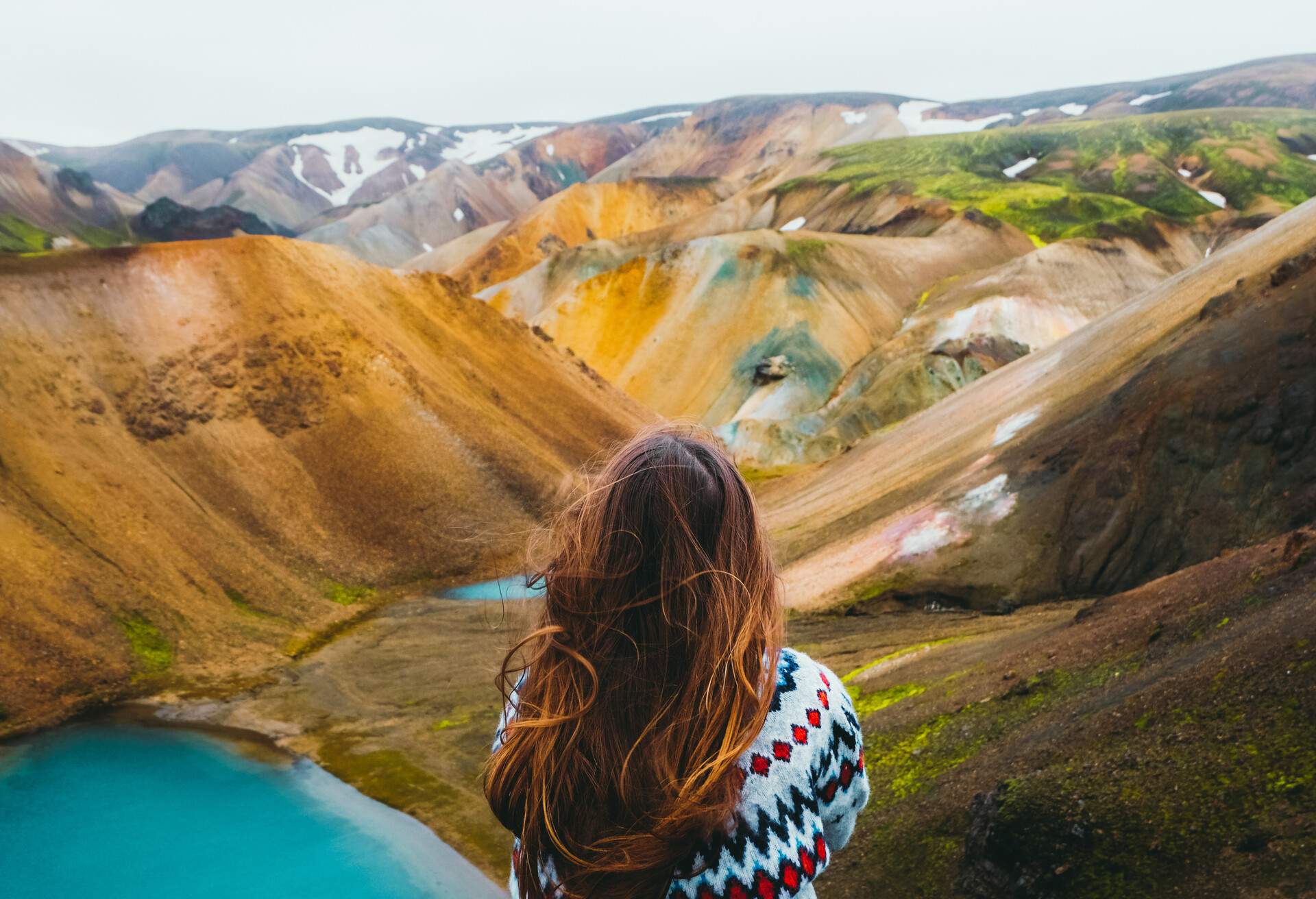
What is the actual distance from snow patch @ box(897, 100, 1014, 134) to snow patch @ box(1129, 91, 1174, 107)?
60.2 feet

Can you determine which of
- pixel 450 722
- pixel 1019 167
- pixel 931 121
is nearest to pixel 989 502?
pixel 450 722

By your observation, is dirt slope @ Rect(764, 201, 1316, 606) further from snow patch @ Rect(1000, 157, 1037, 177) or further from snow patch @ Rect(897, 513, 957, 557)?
snow patch @ Rect(1000, 157, 1037, 177)

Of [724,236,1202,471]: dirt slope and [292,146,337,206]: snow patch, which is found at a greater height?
[292,146,337,206]: snow patch

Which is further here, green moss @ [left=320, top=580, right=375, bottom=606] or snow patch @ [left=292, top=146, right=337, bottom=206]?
snow patch @ [left=292, top=146, right=337, bottom=206]

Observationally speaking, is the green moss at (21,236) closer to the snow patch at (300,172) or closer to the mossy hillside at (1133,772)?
the mossy hillside at (1133,772)

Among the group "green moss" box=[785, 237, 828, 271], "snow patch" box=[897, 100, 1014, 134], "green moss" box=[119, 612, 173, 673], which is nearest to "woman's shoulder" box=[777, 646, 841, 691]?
"green moss" box=[119, 612, 173, 673]

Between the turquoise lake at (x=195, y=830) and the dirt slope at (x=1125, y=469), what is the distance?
371 inches

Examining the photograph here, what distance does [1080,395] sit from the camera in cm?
2123

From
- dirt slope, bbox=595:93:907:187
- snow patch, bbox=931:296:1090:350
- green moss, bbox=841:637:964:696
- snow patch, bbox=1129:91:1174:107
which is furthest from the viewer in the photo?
dirt slope, bbox=595:93:907:187

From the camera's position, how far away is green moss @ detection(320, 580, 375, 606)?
26172 millimetres

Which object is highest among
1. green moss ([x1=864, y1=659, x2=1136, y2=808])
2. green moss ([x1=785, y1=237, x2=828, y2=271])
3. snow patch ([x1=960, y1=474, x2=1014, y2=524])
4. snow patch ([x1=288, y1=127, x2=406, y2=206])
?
snow patch ([x1=288, y1=127, x2=406, y2=206])

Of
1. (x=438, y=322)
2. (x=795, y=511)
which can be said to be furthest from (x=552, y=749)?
(x=438, y=322)

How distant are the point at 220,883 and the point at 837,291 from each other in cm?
5215

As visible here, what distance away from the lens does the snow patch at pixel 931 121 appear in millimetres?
144500
